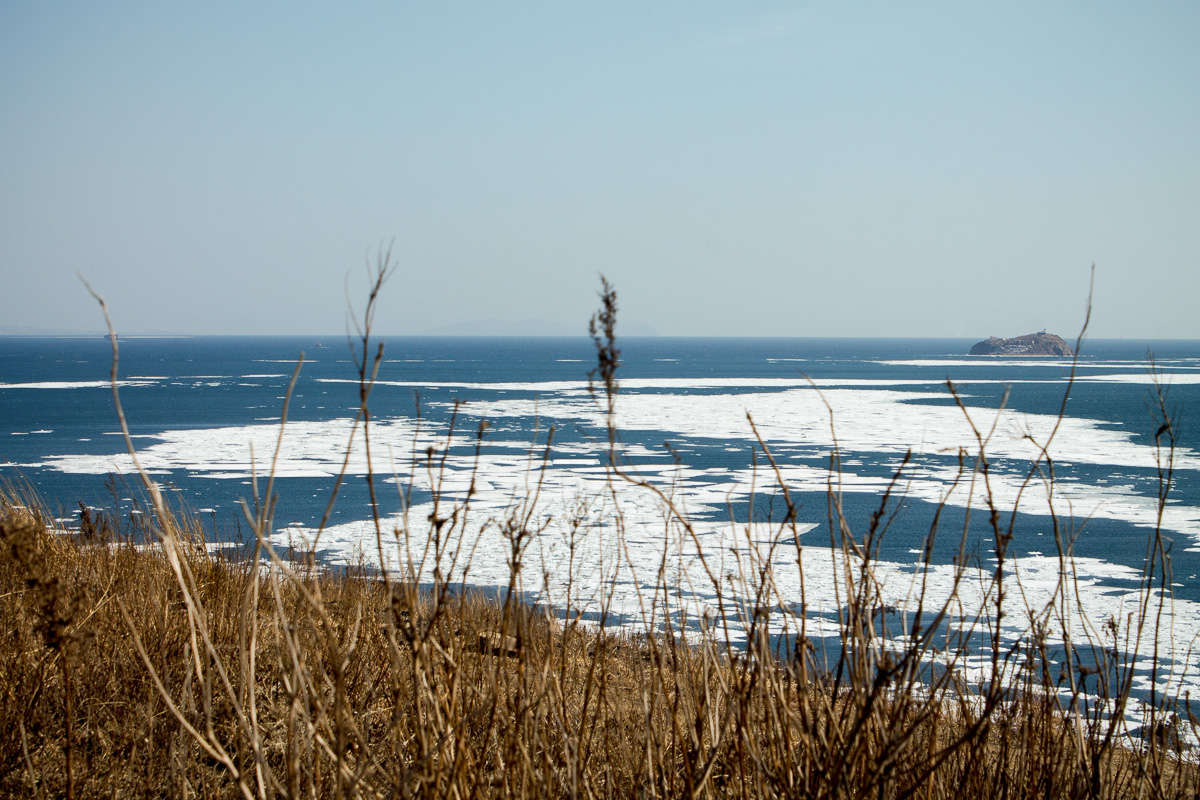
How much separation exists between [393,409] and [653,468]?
21.5 metres

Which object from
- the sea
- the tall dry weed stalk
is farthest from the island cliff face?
the tall dry weed stalk

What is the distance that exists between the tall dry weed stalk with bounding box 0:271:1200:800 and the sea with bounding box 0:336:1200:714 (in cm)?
7

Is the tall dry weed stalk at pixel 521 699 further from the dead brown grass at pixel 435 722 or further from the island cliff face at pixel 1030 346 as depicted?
the island cliff face at pixel 1030 346

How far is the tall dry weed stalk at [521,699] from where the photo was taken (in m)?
1.21

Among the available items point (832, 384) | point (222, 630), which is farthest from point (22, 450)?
point (832, 384)

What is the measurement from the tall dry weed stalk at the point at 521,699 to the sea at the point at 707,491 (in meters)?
0.07

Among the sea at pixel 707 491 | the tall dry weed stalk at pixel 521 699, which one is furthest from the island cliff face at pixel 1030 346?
A: the tall dry weed stalk at pixel 521 699

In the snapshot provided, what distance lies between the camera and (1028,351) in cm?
12419

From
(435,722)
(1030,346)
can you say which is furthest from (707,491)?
(1030,346)

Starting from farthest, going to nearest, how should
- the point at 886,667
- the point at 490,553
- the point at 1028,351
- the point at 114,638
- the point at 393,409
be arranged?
the point at 1028,351
the point at 393,409
the point at 490,553
the point at 114,638
the point at 886,667

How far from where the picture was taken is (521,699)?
1702 millimetres

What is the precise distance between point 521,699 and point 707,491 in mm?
14313

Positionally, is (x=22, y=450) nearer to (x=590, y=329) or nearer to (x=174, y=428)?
(x=174, y=428)

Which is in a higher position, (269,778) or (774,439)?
(269,778)
